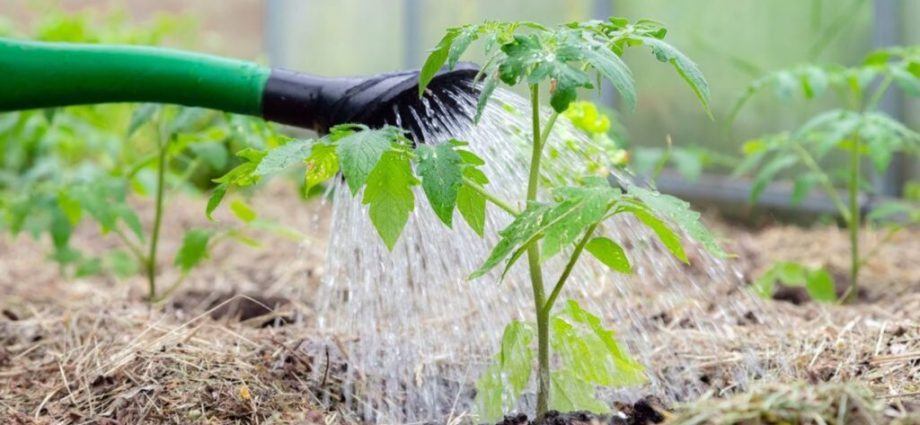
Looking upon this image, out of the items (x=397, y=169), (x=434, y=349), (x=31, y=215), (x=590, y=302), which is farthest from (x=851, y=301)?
(x=31, y=215)

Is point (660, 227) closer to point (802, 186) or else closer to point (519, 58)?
point (519, 58)

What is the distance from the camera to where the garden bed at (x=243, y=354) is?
1.71 meters

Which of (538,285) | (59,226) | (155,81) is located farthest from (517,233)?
(59,226)

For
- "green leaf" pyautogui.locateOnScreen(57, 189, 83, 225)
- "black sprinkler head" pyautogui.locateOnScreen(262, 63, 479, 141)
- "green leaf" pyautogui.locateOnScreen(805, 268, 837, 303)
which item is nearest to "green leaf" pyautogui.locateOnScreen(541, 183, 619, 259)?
"black sprinkler head" pyautogui.locateOnScreen(262, 63, 479, 141)

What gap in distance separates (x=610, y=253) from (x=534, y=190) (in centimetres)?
14

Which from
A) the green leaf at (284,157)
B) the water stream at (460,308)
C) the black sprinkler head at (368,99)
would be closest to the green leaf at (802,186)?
the water stream at (460,308)

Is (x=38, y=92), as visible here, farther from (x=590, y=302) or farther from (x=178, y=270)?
(x=178, y=270)

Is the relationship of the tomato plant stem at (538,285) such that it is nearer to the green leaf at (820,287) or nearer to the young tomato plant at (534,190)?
the young tomato plant at (534,190)

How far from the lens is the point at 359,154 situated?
1.40 metres

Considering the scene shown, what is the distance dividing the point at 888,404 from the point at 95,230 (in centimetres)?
413

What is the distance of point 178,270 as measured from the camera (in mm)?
3801

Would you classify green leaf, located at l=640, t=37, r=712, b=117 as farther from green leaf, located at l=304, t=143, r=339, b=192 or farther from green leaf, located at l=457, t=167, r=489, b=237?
green leaf, located at l=304, t=143, r=339, b=192

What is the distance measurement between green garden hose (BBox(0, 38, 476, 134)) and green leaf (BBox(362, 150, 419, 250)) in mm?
430

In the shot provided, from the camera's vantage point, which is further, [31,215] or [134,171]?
[31,215]
